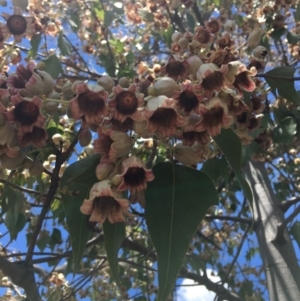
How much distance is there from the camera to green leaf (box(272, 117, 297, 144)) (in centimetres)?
191

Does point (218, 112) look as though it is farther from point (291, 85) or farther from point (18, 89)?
point (291, 85)

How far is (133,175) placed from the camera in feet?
2.81

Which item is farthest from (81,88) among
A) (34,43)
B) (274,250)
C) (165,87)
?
(34,43)

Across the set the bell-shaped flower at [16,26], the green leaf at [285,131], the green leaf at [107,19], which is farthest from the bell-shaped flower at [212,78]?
the green leaf at [107,19]

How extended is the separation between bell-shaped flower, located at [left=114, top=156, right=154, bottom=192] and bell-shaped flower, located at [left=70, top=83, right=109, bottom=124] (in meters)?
0.10

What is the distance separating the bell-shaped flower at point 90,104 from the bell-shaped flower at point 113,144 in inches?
1.2

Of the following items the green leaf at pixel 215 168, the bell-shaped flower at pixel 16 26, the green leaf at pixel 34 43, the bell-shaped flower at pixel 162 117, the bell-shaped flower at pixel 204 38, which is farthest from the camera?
the green leaf at pixel 34 43

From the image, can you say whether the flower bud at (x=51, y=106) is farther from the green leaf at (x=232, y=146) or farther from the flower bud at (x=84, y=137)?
the green leaf at (x=232, y=146)

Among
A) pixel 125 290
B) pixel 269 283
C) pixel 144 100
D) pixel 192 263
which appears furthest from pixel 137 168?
pixel 125 290

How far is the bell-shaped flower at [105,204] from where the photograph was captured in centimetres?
82

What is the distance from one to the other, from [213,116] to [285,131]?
1.15 m

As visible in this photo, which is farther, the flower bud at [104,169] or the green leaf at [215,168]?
the green leaf at [215,168]

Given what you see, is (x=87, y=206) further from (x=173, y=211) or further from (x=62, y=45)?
(x=62, y=45)

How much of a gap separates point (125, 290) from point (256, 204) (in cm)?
144
